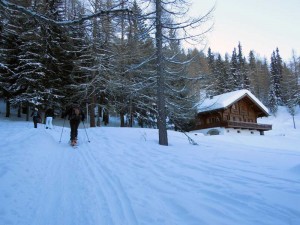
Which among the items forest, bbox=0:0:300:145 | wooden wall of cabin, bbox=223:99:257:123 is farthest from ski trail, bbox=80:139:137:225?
wooden wall of cabin, bbox=223:99:257:123

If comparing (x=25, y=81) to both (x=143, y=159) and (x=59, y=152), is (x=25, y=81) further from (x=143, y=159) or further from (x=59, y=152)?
(x=143, y=159)

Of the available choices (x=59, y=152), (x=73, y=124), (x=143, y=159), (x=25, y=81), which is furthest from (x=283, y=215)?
(x=25, y=81)

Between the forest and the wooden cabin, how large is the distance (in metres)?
4.51

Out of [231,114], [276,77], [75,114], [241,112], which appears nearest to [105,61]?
[75,114]

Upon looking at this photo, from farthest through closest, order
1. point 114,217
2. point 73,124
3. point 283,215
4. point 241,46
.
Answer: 1. point 241,46
2. point 73,124
3. point 114,217
4. point 283,215

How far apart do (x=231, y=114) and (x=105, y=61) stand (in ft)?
72.0

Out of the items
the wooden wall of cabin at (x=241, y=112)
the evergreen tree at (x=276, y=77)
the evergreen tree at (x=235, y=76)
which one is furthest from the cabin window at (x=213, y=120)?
the evergreen tree at (x=276, y=77)

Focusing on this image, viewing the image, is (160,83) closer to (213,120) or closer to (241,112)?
(213,120)

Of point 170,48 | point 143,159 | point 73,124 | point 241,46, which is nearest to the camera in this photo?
point 143,159

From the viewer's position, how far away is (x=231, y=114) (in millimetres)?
37938

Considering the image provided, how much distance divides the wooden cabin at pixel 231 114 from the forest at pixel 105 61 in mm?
4515

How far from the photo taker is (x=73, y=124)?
12531mm

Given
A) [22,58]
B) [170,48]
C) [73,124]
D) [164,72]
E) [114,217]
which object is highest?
[22,58]

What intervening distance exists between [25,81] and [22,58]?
240cm
